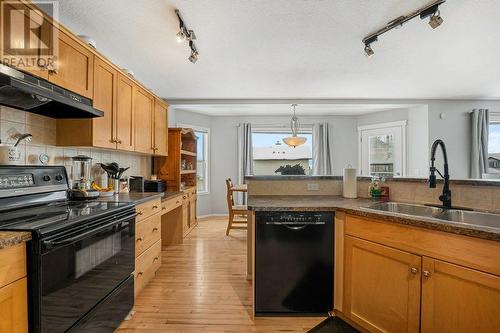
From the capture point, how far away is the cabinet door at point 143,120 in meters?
2.88

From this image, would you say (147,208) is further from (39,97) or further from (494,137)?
(494,137)

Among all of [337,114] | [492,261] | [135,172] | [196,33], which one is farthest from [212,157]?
[492,261]

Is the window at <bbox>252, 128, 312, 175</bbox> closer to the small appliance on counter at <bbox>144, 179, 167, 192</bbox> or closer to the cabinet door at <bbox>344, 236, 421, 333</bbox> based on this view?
the small appliance on counter at <bbox>144, 179, 167, 192</bbox>

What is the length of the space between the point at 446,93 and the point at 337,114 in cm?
203

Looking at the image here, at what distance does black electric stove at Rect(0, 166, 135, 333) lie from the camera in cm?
115

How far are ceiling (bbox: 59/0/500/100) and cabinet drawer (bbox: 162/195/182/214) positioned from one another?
5.51 ft

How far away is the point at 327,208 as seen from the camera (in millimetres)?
1785

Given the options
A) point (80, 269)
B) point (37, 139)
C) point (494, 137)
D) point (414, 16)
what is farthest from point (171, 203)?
point (494, 137)

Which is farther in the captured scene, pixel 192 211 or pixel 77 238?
pixel 192 211

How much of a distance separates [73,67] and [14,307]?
1.64 m

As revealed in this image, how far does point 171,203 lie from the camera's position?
3129mm

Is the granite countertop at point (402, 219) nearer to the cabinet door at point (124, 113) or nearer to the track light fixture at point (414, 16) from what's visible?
the track light fixture at point (414, 16)

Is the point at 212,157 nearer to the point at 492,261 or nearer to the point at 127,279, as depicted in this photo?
the point at 127,279

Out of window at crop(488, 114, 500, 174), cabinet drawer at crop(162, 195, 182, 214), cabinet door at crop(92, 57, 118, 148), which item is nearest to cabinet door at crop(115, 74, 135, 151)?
cabinet door at crop(92, 57, 118, 148)
